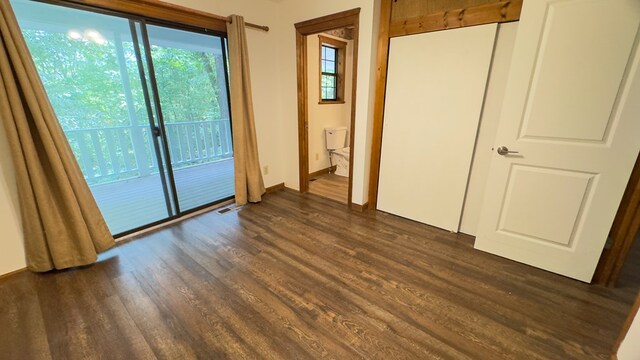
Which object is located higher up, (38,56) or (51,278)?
(38,56)

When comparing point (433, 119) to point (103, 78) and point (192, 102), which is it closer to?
point (192, 102)

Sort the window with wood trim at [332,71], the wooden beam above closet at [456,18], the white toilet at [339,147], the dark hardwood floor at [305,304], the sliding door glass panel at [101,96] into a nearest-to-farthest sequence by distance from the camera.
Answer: the dark hardwood floor at [305,304]
the wooden beam above closet at [456,18]
the sliding door glass panel at [101,96]
the window with wood trim at [332,71]
the white toilet at [339,147]

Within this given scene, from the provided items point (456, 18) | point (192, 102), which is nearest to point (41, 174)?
point (192, 102)

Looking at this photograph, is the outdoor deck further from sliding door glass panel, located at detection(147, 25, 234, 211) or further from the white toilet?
the white toilet

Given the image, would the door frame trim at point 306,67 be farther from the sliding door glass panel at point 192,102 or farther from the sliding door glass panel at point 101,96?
the sliding door glass panel at point 101,96

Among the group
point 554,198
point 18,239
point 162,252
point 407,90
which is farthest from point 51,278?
point 554,198

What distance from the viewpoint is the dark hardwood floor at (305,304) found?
4.39ft

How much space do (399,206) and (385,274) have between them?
1039 mm

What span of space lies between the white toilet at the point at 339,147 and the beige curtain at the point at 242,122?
1458 millimetres

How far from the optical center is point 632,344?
3.79 ft

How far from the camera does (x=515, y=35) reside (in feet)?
6.11

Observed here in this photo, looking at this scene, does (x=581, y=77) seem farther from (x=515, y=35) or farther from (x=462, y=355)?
(x=462, y=355)

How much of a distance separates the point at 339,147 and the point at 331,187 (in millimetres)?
888

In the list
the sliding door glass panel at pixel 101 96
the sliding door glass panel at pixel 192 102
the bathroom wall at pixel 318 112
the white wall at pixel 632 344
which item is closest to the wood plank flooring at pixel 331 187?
the bathroom wall at pixel 318 112
